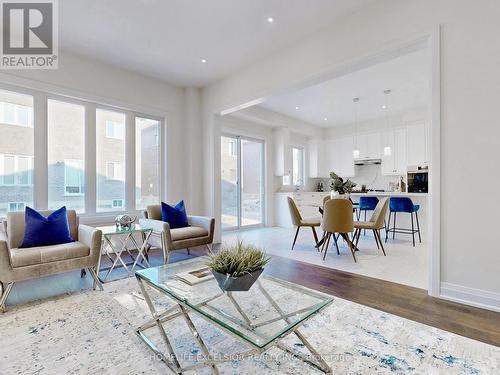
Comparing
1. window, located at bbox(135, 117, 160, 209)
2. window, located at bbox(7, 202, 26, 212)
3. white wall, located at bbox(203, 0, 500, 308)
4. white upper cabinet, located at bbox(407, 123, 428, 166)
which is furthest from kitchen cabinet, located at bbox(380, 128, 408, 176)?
window, located at bbox(7, 202, 26, 212)

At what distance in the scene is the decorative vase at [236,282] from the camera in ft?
5.17

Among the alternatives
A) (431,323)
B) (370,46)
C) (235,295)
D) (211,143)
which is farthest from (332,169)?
(235,295)

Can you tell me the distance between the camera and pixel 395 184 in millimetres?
6910

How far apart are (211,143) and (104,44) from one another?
85.5 inches

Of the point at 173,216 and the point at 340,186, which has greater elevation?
the point at 340,186

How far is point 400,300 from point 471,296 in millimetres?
576

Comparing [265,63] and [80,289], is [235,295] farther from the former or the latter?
[265,63]

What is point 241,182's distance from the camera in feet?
21.6

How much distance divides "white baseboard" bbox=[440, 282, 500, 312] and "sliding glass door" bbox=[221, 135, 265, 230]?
180 inches

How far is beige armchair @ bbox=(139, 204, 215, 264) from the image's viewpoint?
339cm

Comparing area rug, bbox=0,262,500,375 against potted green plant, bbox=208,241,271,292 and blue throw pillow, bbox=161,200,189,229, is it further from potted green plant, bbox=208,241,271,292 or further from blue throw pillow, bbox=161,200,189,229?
blue throw pillow, bbox=161,200,189,229

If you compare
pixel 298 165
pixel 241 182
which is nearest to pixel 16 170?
pixel 241 182

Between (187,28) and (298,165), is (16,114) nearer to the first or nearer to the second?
(187,28)

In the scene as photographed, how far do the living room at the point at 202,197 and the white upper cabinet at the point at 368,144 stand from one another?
2.06 m
